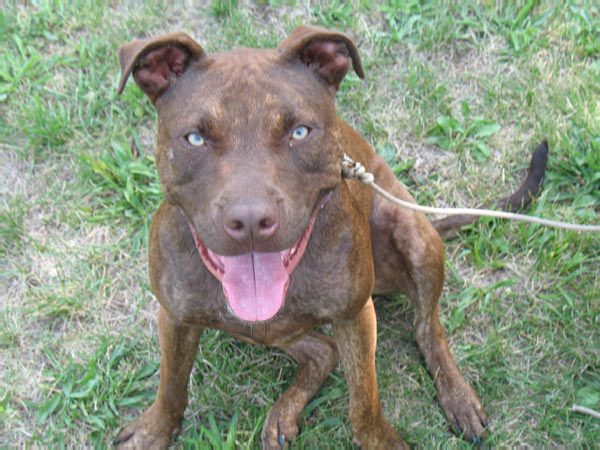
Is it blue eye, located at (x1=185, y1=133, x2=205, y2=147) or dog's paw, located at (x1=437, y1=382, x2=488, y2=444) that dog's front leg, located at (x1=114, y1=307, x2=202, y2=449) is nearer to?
blue eye, located at (x1=185, y1=133, x2=205, y2=147)

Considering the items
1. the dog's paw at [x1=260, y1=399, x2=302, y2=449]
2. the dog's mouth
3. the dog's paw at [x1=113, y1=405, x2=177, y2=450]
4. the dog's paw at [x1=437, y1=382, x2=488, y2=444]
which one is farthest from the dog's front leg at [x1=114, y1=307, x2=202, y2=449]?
the dog's paw at [x1=437, y1=382, x2=488, y2=444]

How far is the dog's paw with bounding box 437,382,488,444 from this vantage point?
3.79 meters

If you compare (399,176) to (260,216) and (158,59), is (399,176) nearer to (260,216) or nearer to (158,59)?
(158,59)

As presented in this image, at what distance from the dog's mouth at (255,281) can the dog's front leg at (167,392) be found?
2.29 ft

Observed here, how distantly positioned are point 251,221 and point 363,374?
132 cm

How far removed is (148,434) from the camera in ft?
12.0

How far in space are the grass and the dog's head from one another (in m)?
1.40

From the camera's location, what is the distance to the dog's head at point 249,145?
2.48 meters

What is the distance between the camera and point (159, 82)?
9.33 feet

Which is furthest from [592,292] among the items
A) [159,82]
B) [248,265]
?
[159,82]

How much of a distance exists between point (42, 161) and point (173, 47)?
268 cm

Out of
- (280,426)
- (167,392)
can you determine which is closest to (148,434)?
(167,392)

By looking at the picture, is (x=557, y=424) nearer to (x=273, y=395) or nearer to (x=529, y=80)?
(x=273, y=395)

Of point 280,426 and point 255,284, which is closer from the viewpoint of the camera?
point 255,284
